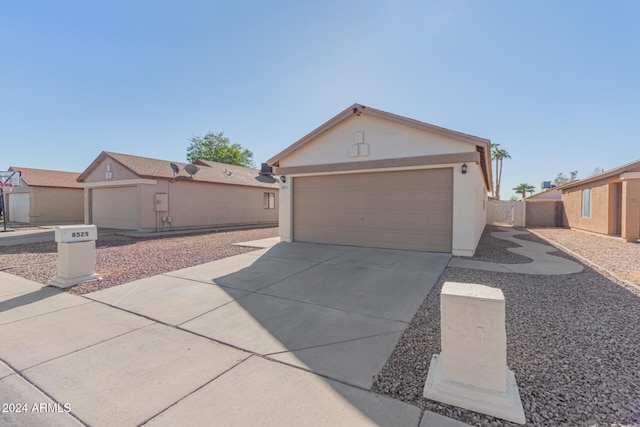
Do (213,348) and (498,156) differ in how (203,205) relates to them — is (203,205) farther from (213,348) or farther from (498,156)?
(498,156)

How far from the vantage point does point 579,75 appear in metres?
10.8

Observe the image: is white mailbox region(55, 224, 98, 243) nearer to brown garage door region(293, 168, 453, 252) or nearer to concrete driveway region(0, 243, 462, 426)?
concrete driveway region(0, 243, 462, 426)

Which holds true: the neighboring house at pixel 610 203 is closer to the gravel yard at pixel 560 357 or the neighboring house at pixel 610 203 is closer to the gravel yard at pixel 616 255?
the gravel yard at pixel 616 255

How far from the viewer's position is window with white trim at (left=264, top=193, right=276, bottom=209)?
22000 mm

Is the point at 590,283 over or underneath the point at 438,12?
underneath

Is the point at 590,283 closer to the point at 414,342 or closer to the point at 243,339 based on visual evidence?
the point at 414,342

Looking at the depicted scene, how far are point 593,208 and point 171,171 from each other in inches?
908

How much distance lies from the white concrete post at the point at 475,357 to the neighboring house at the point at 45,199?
94.9ft

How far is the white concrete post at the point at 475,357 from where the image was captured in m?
2.24

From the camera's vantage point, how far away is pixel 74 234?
593 centimetres

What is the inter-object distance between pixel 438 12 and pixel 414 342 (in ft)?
30.3

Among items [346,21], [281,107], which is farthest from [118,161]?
[346,21]

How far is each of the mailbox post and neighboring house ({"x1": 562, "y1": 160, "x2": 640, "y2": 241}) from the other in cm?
1812

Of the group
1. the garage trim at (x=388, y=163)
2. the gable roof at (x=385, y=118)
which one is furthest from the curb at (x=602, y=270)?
the gable roof at (x=385, y=118)
